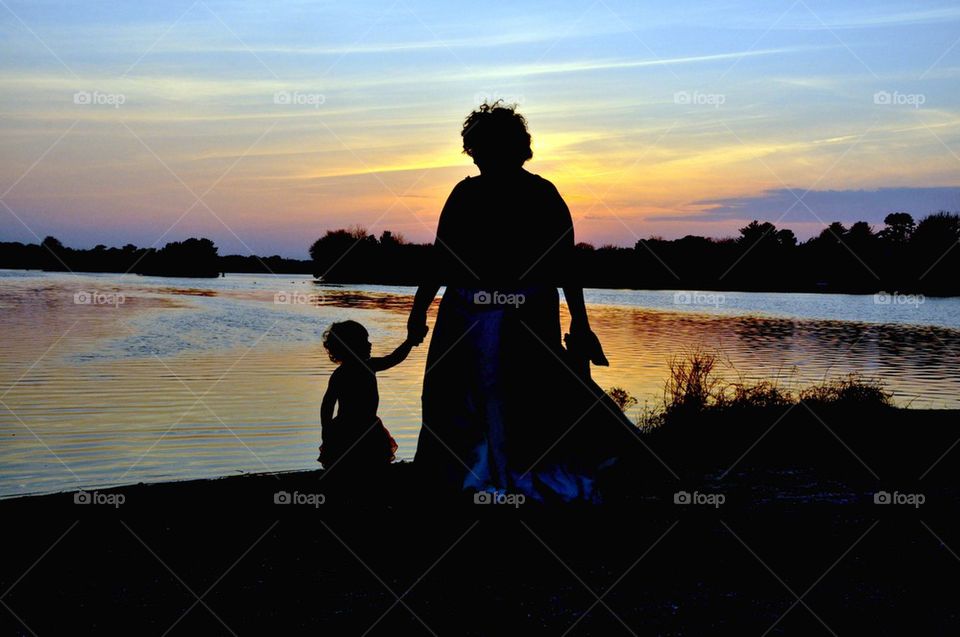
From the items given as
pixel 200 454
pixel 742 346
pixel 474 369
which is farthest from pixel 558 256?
pixel 742 346

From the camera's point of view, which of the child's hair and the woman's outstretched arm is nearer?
the woman's outstretched arm

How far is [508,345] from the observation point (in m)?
5.82

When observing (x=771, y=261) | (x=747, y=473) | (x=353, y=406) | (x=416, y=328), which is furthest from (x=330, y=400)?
(x=771, y=261)

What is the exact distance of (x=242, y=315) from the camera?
39.1 meters

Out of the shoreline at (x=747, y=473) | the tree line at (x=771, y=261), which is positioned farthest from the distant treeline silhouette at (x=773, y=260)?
the shoreline at (x=747, y=473)

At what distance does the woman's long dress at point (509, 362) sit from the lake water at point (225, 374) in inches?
9.8
